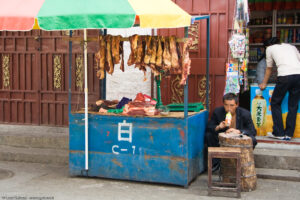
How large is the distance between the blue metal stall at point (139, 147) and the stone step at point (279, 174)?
93 cm

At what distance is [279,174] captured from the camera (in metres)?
6.60

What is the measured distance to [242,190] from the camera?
601 cm

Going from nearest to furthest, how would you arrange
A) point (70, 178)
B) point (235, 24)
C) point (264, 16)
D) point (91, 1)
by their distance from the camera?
point (91, 1), point (70, 178), point (235, 24), point (264, 16)

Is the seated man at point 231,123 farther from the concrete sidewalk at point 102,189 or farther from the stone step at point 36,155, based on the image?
the stone step at point 36,155

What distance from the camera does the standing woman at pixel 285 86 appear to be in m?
7.39

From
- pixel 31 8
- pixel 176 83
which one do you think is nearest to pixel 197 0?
pixel 176 83

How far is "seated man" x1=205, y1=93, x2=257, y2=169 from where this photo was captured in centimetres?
648

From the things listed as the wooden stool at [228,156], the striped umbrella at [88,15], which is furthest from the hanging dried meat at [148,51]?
the wooden stool at [228,156]

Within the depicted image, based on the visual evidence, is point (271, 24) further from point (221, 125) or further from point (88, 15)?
point (88, 15)

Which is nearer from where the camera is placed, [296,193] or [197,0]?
[296,193]

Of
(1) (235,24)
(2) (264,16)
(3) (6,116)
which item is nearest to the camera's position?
(1) (235,24)

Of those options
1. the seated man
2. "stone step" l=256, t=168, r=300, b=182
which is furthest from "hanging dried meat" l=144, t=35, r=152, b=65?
"stone step" l=256, t=168, r=300, b=182

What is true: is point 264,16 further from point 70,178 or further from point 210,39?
point 70,178

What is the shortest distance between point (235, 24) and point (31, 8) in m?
3.32
